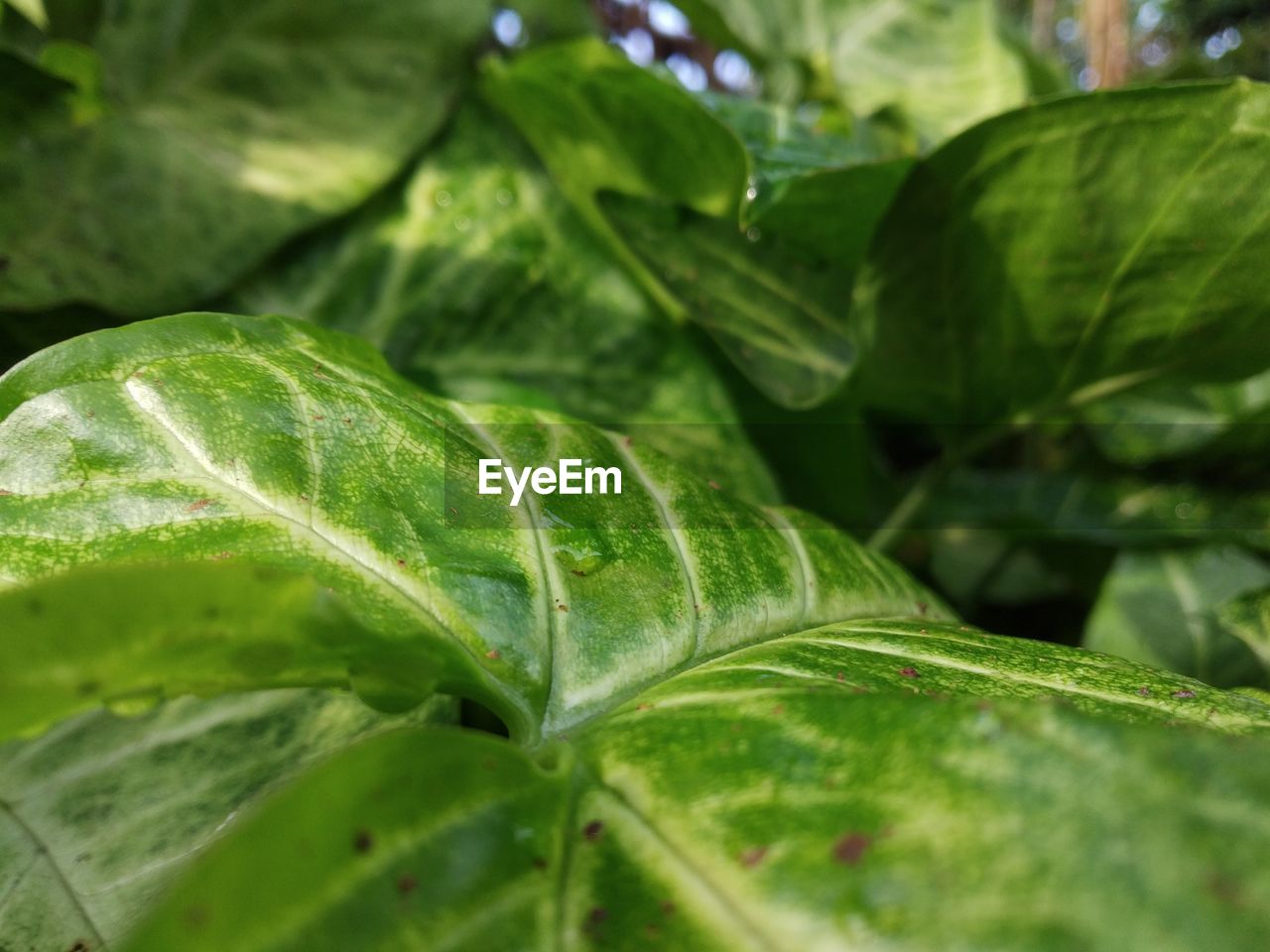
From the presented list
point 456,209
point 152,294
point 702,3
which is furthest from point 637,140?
point 702,3

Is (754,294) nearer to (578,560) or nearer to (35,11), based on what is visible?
(578,560)

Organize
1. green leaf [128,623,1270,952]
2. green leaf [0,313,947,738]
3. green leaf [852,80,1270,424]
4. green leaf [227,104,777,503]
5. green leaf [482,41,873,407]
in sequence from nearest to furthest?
1. green leaf [128,623,1270,952]
2. green leaf [0,313,947,738]
3. green leaf [852,80,1270,424]
4. green leaf [482,41,873,407]
5. green leaf [227,104,777,503]

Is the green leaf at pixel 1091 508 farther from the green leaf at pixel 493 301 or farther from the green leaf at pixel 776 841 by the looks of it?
the green leaf at pixel 776 841

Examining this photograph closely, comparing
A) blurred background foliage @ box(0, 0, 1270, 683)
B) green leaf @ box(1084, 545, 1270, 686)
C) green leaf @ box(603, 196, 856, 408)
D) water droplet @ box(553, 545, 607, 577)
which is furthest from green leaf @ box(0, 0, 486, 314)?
green leaf @ box(1084, 545, 1270, 686)

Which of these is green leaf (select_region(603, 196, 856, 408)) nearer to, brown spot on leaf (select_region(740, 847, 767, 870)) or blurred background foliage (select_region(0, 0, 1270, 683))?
blurred background foliage (select_region(0, 0, 1270, 683))

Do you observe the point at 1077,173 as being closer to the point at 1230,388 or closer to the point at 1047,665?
the point at 1047,665

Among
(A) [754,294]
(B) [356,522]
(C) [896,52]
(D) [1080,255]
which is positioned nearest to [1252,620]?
(D) [1080,255]
